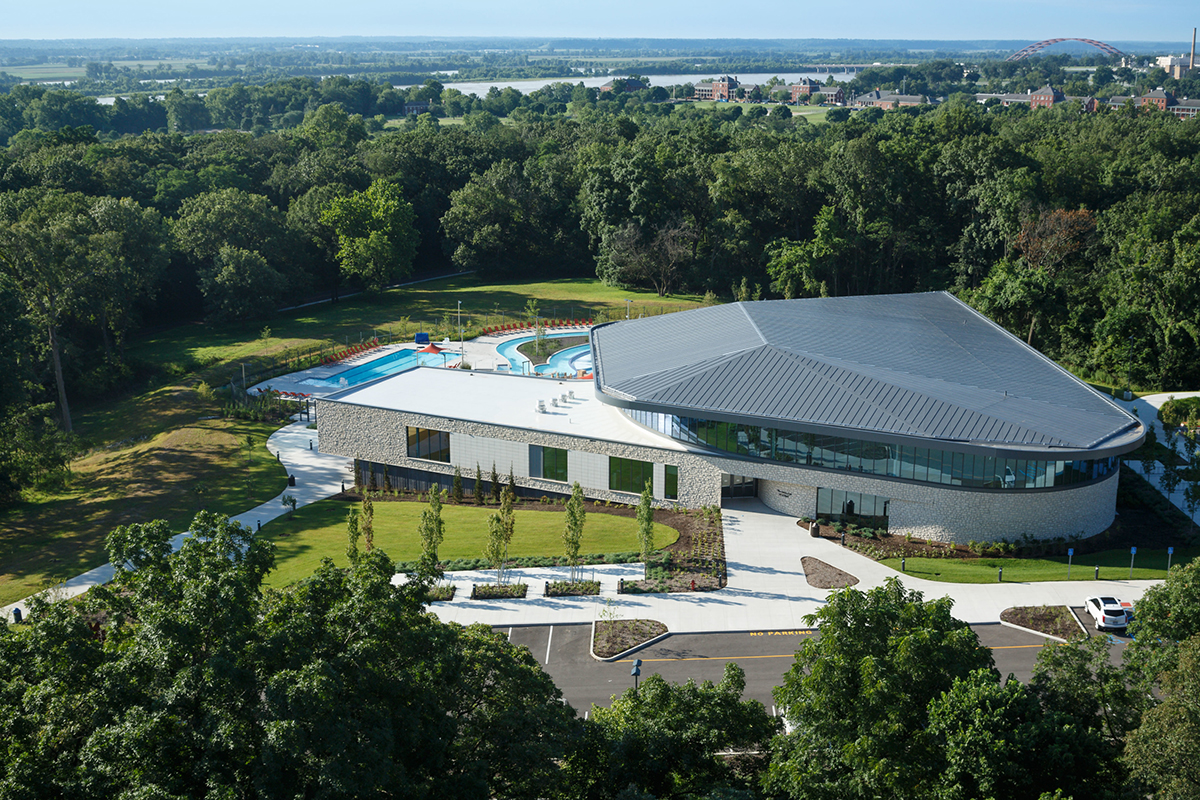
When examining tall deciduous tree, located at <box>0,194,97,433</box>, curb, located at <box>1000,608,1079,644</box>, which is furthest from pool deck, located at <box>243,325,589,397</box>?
curb, located at <box>1000,608,1079,644</box>

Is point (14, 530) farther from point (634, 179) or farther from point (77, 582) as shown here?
point (634, 179)

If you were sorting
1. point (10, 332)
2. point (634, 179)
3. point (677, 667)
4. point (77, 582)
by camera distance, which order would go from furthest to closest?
1. point (634, 179)
2. point (10, 332)
3. point (77, 582)
4. point (677, 667)

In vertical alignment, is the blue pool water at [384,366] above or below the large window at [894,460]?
below

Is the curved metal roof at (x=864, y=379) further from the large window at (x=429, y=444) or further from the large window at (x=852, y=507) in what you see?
the large window at (x=429, y=444)

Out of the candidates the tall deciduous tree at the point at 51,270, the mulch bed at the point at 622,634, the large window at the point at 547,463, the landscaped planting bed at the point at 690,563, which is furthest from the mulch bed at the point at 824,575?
the tall deciduous tree at the point at 51,270

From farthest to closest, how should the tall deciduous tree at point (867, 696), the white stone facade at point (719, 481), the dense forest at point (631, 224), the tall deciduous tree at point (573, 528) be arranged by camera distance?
the dense forest at point (631, 224) → the white stone facade at point (719, 481) → the tall deciduous tree at point (573, 528) → the tall deciduous tree at point (867, 696)

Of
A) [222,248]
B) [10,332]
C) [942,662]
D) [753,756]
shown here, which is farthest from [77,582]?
[222,248]

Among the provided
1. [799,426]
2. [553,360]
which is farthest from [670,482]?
[553,360]
